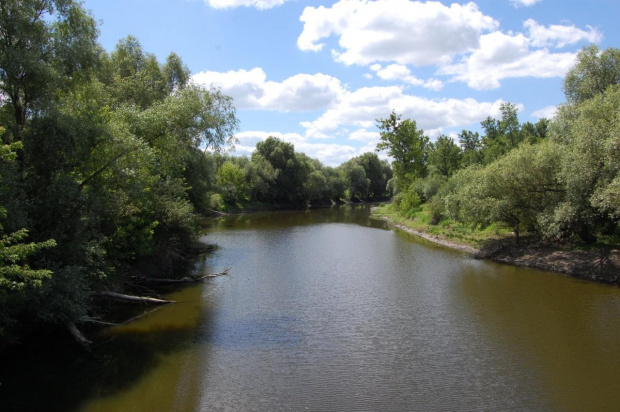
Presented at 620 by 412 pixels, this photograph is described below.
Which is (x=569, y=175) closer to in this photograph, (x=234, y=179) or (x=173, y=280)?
(x=173, y=280)

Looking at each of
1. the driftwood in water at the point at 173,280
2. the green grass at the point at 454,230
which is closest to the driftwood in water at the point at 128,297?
the driftwood in water at the point at 173,280

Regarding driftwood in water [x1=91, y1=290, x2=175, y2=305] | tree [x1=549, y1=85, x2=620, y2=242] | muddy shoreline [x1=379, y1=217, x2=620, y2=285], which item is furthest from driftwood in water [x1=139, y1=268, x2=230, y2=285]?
tree [x1=549, y1=85, x2=620, y2=242]

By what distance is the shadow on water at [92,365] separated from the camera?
1109 cm

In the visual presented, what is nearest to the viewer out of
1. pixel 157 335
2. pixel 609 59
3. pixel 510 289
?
pixel 157 335

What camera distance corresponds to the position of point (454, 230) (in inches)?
1499

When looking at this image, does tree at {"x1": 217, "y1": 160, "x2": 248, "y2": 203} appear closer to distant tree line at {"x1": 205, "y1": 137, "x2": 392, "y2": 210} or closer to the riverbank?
distant tree line at {"x1": 205, "y1": 137, "x2": 392, "y2": 210}

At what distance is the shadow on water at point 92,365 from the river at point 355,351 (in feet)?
0.19

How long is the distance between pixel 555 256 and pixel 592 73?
1406 cm

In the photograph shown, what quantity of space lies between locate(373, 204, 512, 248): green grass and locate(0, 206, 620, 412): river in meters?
8.20

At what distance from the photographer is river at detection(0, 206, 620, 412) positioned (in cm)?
1116

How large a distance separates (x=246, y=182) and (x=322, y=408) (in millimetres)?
68135

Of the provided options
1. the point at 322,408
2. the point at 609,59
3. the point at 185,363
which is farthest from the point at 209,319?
the point at 609,59

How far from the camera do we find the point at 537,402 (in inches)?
429

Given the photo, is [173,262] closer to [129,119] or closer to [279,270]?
[279,270]
